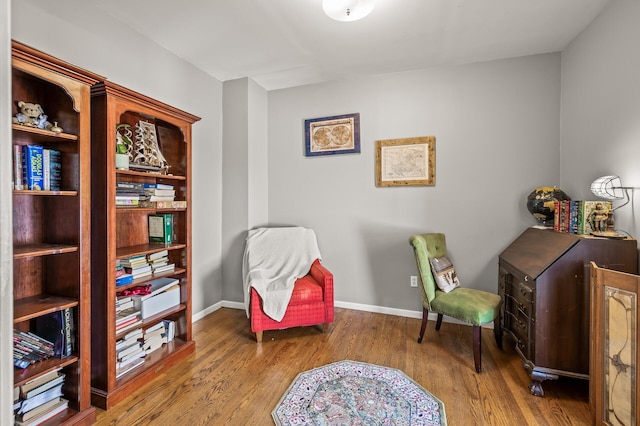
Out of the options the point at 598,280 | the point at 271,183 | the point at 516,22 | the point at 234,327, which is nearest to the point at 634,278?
the point at 598,280

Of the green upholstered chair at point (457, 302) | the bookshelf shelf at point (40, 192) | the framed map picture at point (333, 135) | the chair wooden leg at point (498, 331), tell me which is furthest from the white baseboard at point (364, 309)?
the bookshelf shelf at point (40, 192)

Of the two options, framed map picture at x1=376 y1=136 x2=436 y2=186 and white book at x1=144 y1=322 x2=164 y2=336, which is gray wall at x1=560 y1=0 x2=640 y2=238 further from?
white book at x1=144 y1=322 x2=164 y2=336

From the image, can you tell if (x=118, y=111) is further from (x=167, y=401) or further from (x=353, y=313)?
(x=353, y=313)

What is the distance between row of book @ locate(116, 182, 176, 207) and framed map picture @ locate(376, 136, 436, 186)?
206 cm

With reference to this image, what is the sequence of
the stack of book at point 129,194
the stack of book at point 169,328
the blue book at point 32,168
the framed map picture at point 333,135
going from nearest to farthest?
the blue book at point 32,168
the stack of book at point 129,194
the stack of book at point 169,328
the framed map picture at point 333,135

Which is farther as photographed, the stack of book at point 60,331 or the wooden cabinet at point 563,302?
the wooden cabinet at point 563,302

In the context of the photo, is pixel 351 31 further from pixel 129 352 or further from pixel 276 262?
pixel 129 352

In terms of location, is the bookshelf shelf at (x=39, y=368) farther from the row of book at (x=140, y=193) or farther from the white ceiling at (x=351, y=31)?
the white ceiling at (x=351, y=31)

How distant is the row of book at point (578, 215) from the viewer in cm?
194

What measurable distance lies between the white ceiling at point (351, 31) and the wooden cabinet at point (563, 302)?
→ 1.66 metres

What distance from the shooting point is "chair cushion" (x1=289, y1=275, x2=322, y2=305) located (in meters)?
2.63

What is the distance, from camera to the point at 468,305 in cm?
224

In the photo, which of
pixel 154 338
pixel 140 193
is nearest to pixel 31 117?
pixel 140 193

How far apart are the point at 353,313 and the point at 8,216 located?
3.12 meters
